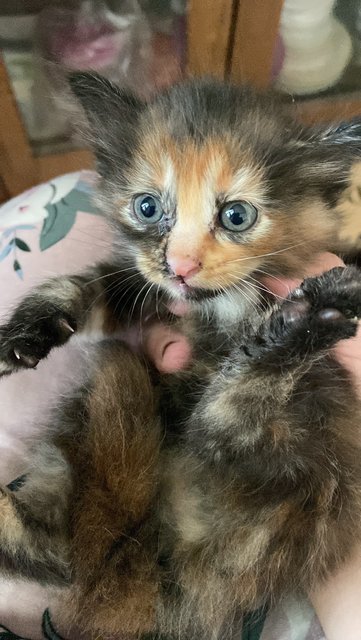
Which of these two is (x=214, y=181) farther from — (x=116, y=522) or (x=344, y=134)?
(x=116, y=522)

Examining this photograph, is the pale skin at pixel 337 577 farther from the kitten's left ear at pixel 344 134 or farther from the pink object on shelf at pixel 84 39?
the pink object on shelf at pixel 84 39

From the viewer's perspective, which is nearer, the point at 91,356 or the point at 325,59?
the point at 91,356

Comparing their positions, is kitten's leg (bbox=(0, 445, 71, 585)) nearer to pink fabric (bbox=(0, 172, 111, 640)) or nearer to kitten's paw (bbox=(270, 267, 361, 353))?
pink fabric (bbox=(0, 172, 111, 640))

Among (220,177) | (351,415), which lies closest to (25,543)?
(351,415)

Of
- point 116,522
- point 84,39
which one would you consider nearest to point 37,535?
point 116,522

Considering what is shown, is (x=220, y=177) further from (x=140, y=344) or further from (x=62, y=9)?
(x=62, y=9)
